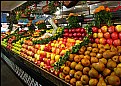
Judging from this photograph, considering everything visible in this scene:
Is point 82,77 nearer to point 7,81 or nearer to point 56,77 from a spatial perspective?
point 56,77

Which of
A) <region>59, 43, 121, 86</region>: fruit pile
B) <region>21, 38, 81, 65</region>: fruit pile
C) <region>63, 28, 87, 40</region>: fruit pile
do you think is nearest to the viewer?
Result: <region>59, 43, 121, 86</region>: fruit pile

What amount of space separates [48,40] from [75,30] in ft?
2.42

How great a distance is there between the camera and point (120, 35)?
2.80 metres

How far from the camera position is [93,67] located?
227 cm

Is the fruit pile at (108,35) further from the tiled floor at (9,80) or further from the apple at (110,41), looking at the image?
the tiled floor at (9,80)

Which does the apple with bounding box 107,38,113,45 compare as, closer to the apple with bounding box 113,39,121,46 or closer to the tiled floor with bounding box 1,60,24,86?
the apple with bounding box 113,39,121,46

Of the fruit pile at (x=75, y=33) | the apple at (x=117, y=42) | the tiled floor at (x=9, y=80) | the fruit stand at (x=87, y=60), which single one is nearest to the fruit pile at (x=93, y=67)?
the fruit stand at (x=87, y=60)

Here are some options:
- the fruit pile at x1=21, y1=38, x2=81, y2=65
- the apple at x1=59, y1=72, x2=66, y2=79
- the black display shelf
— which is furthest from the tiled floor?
the apple at x1=59, y1=72, x2=66, y2=79

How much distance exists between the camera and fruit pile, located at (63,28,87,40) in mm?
4007

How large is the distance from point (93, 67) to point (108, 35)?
86cm

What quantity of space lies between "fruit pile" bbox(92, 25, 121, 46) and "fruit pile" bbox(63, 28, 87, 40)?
0.84m

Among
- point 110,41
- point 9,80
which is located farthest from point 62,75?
point 9,80

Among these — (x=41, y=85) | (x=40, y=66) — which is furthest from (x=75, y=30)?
(x=41, y=85)

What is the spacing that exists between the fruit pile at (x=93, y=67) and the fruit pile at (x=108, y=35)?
0.63 ft
